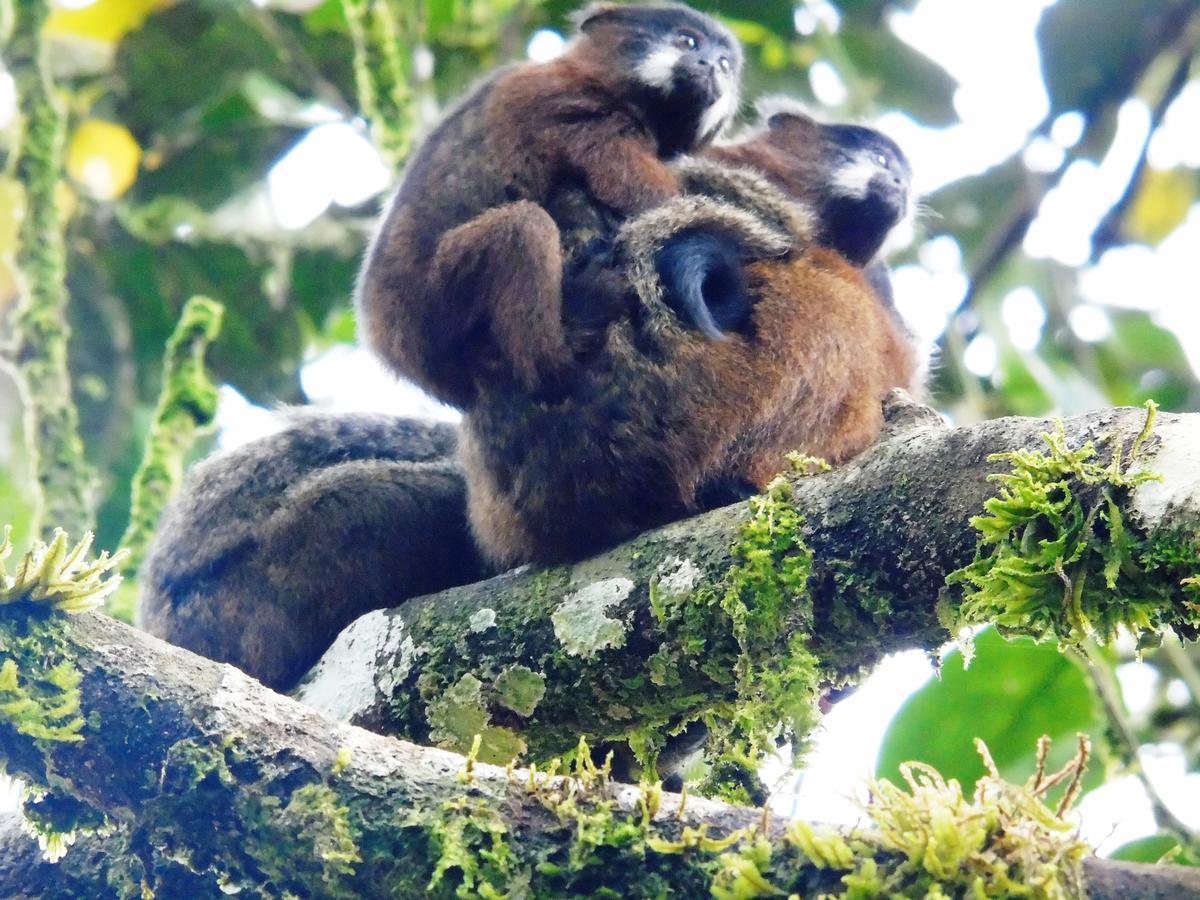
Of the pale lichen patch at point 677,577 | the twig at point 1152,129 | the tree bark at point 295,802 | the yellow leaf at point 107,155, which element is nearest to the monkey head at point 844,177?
the pale lichen patch at point 677,577

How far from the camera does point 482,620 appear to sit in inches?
144

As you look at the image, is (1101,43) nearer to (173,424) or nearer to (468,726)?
(173,424)

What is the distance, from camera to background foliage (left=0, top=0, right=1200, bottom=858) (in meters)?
7.34

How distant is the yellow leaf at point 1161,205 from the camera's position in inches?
338

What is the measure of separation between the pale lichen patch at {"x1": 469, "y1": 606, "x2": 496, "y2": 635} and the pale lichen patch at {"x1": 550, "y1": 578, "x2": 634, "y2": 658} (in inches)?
7.6

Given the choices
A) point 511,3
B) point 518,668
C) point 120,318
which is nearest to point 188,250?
point 120,318

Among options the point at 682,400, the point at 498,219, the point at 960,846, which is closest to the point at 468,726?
the point at 682,400

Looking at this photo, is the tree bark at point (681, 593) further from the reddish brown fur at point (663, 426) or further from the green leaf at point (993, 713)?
the green leaf at point (993, 713)

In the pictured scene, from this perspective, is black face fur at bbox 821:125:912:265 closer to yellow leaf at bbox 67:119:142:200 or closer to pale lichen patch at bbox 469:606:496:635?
pale lichen patch at bbox 469:606:496:635

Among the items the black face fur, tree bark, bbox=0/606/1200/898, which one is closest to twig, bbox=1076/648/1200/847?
the black face fur

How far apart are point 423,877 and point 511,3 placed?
6.30 metres

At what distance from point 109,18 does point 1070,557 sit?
6873mm

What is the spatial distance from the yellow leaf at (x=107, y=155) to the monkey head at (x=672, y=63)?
3.77 m

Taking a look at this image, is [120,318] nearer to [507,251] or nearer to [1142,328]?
[507,251]
